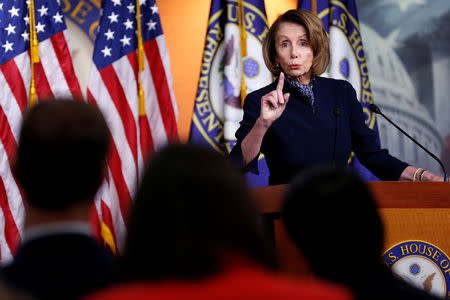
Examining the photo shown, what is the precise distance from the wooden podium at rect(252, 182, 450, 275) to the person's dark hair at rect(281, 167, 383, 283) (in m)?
0.98

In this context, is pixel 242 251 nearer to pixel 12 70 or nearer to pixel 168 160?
pixel 168 160

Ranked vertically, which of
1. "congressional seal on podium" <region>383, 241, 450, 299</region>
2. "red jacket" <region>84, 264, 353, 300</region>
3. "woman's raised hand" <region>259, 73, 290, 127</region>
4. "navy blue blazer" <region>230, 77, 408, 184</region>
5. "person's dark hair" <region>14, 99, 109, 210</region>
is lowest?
"congressional seal on podium" <region>383, 241, 450, 299</region>

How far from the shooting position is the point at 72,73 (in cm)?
374

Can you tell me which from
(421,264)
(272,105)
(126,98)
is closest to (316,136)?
(272,105)

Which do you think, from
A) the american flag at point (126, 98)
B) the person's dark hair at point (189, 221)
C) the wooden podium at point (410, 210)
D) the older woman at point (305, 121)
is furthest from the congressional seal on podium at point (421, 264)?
the american flag at point (126, 98)

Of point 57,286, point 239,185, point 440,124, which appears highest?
point 239,185

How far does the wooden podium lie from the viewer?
6.39ft

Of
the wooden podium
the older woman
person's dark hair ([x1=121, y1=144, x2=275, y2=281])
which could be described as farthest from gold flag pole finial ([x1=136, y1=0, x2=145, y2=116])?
person's dark hair ([x1=121, y1=144, x2=275, y2=281])

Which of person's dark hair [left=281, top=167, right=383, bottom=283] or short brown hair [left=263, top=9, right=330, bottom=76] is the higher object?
short brown hair [left=263, top=9, right=330, bottom=76]

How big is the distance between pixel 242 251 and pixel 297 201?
169 millimetres

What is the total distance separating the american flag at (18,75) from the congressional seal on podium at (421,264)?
2.33 m

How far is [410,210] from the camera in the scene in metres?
1.97

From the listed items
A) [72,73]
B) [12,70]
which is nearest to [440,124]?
[72,73]

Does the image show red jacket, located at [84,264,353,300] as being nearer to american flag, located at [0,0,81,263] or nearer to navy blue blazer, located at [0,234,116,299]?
navy blue blazer, located at [0,234,116,299]
